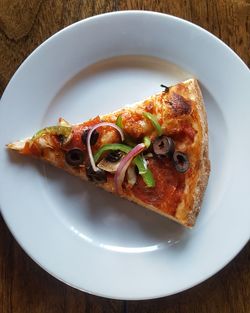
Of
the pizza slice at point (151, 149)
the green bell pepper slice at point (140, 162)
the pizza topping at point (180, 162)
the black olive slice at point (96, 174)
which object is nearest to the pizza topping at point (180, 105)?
the pizza slice at point (151, 149)

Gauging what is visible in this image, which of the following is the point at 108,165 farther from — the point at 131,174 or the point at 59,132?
the point at 59,132

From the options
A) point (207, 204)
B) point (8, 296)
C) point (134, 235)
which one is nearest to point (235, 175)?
point (207, 204)

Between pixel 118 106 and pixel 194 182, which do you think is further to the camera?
pixel 118 106

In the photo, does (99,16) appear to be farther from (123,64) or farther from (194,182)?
(194,182)

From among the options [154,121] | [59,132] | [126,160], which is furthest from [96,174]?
[154,121]

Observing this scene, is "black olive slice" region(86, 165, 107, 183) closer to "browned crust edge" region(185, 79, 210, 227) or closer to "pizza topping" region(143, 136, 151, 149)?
"pizza topping" region(143, 136, 151, 149)

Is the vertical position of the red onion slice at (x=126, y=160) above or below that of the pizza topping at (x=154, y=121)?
below

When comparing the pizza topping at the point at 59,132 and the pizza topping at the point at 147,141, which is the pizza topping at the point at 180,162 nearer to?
the pizza topping at the point at 147,141
